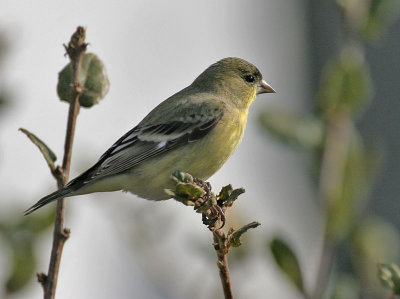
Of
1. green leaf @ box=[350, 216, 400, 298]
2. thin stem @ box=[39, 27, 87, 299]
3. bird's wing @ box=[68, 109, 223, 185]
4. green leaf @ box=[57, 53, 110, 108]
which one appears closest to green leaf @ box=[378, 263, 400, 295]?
green leaf @ box=[350, 216, 400, 298]

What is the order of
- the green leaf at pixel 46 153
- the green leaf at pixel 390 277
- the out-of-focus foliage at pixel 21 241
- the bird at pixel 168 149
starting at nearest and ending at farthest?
1. the green leaf at pixel 390 277
2. the green leaf at pixel 46 153
3. the out-of-focus foliage at pixel 21 241
4. the bird at pixel 168 149

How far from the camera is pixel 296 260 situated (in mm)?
1718

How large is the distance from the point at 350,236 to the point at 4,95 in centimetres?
112

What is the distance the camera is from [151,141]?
321cm

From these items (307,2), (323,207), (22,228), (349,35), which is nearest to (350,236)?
(323,207)

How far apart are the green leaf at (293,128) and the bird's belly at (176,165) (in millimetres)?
950

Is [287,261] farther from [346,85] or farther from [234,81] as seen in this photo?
[234,81]

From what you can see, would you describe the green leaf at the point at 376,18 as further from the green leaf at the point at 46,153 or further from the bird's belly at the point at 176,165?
the bird's belly at the point at 176,165

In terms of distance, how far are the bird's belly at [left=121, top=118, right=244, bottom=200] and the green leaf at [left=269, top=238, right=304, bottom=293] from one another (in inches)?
52.0

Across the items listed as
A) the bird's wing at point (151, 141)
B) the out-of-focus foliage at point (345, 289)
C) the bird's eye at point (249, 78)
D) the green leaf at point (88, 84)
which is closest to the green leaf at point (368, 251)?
the out-of-focus foliage at point (345, 289)

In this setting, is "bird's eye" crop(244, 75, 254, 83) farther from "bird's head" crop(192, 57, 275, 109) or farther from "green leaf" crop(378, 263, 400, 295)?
"green leaf" crop(378, 263, 400, 295)

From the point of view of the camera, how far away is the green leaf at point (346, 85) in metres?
2.02

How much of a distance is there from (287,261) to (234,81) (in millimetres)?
2329

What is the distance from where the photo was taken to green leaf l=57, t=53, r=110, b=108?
1757mm
